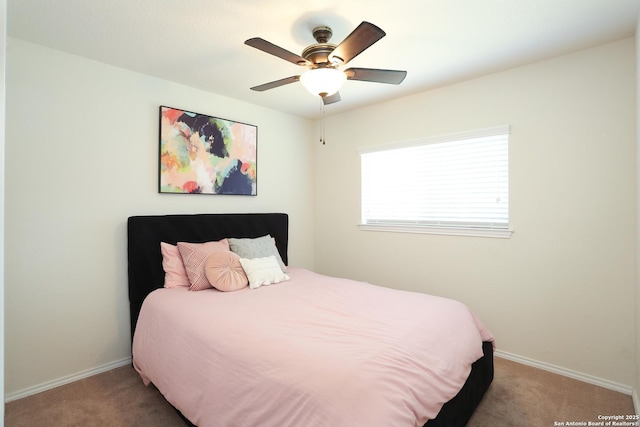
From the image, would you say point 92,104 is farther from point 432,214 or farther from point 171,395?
point 432,214

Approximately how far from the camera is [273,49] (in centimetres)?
184

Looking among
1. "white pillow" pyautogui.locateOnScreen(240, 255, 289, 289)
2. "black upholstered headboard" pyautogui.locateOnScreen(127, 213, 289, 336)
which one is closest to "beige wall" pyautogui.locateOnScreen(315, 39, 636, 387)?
"white pillow" pyautogui.locateOnScreen(240, 255, 289, 289)

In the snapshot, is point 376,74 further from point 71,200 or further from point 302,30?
point 71,200

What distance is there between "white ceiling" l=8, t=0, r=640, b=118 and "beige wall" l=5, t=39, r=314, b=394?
240 mm

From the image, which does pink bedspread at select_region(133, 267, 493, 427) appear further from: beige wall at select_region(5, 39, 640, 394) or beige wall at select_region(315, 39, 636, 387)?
beige wall at select_region(315, 39, 636, 387)

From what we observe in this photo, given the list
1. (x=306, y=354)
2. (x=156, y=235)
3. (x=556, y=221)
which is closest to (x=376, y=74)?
(x=306, y=354)

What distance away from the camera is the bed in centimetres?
132

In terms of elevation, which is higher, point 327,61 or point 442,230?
point 327,61

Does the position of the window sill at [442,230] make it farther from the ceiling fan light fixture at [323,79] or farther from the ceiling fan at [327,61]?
the ceiling fan light fixture at [323,79]

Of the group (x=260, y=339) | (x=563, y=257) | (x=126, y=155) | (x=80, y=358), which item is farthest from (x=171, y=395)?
(x=563, y=257)

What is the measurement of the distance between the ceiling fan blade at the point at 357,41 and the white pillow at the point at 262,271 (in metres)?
1.71

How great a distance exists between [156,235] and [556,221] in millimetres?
3244

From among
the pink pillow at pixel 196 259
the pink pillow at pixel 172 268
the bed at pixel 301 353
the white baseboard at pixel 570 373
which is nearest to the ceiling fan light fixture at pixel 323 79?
the bed at pixel 301 353

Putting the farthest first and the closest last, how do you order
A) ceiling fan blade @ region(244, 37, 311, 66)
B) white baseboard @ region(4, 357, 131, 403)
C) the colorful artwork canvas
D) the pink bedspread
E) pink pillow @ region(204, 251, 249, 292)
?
the colorful artwork canvas
pink pillow @ region(204, 251, 249, 292)
white baseboard @ region(4, 357, 131, 403)
ceiling fan blade @ region(244, 37, 311, 66)
the pink bedspread
